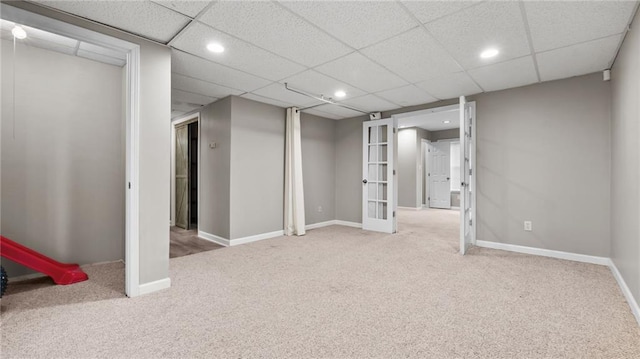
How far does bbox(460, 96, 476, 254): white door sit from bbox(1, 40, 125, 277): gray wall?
458 centimetres

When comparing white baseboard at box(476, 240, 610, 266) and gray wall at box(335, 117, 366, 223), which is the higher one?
gray wall at box(335, 117, 366, 223)

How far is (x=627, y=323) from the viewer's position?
6.58 ft

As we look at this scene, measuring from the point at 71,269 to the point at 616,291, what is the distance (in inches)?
213

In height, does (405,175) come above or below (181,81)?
below

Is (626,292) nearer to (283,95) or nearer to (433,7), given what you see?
(433,7)

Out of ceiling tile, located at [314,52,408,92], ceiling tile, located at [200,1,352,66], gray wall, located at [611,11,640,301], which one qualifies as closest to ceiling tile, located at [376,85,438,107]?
ceiling tile, located at [314,52,408,92]

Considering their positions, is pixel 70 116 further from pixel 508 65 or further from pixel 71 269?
pixel 508 65

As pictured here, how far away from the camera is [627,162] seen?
248cm

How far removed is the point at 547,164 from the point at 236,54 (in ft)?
13.9

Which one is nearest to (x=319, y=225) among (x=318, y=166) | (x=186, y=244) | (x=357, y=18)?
(x=318, y=166)

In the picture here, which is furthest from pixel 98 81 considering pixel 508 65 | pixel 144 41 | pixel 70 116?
pixel 508 65

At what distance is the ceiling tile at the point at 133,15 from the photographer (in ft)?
6.75

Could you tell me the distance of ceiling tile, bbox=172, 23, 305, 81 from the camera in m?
2.51

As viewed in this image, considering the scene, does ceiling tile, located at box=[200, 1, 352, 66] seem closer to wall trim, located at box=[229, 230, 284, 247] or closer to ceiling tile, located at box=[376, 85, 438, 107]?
ceiling tile, located at box=[376, 85, 438, 107]
